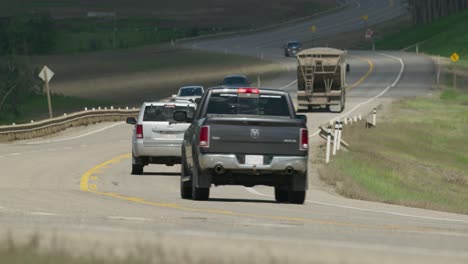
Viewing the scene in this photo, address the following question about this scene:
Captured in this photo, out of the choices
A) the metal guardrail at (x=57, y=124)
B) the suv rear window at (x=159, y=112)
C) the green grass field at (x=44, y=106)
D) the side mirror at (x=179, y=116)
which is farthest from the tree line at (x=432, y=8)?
the side mirror at (x=179, y=116)

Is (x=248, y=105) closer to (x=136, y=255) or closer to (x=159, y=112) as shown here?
(x=159, y=112)

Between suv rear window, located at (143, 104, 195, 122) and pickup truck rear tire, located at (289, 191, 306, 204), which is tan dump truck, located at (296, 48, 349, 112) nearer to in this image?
suv rear window, located at (143, 104, 195, 122)

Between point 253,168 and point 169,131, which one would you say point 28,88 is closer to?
point 169,131

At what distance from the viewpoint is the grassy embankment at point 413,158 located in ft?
101

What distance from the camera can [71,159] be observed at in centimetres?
3594

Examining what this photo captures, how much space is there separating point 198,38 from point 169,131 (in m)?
126

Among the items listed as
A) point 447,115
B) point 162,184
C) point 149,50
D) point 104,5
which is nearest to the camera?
point 162,184

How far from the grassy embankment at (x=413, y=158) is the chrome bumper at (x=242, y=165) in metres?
5.74

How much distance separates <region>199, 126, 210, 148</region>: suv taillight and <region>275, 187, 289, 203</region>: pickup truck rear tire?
2.60 m

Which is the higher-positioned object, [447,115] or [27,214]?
[27,214]

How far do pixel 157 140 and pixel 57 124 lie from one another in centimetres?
2571

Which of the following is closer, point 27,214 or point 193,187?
point 27,214

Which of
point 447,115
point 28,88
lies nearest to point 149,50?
point 28,88

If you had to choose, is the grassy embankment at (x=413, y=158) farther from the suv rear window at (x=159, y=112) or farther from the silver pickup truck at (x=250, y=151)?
the silver pickup truck at (x=250, y=151)
